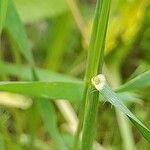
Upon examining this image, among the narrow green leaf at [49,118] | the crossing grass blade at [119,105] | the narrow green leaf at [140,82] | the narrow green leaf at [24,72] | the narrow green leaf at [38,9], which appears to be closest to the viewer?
the crossing grass blade at [119,105]

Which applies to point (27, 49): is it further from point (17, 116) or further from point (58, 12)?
point (58, 12)

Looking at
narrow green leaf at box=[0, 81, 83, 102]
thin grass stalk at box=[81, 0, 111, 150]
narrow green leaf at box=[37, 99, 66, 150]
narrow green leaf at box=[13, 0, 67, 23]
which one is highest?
narrow green leaf at box=[13, 0, 67, 23]

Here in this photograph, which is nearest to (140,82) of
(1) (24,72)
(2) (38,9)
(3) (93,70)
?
(3) (93,70)

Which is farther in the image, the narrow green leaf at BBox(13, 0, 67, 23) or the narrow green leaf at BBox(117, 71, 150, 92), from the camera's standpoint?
the narrow green leaf at BBox(13, 0, 67, 23)

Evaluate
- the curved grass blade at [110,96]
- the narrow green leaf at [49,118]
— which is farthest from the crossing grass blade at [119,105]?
the narrow green leaf at [49,118]

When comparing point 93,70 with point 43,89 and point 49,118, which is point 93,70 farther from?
point 49,118

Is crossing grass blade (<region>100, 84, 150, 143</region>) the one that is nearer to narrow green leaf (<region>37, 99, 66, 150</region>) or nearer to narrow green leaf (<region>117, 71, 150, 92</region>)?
narrow green leaf (<region>117, 71, 150, 92</region>)

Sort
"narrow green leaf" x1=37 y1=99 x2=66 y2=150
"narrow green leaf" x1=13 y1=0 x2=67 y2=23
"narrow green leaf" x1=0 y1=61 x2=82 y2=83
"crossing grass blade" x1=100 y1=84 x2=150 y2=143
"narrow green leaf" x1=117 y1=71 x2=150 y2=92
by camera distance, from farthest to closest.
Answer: "narrow green leaf" x1=13 y1=0 x2=67 y2=23, "narrow green leaf" x1=0 y1=61 x2=82 y2=83, "narrow green leaf" x1=37 y1=99 x2=66 y2=150, "narrow green leaf" x1=117 y1=71 x2=150 y2=92, "crossing grass blade" x1=100 y1=84 x2=150 y2=143

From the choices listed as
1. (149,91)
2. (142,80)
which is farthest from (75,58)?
(142,80)

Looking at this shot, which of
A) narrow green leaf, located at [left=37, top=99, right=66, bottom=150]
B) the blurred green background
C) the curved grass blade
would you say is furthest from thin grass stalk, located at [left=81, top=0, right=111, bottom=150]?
the blurred green background

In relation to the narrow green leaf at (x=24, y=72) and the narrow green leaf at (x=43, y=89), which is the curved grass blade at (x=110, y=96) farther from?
the narrow green leaf at (x=24, y=72)
